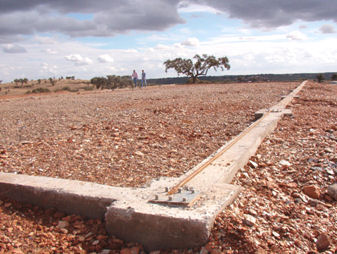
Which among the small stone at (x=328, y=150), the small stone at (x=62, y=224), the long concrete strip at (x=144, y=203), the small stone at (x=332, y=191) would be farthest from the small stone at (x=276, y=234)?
the small stone at (x=328, y=150)

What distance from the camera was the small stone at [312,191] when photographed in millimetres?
3434

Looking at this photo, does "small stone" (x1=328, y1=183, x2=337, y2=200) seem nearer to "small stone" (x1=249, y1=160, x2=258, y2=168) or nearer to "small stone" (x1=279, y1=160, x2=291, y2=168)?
"small stone" (x1=279, y1=160, x2=291, y2=168)

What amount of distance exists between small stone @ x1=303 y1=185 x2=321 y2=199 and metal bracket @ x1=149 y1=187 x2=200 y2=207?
4.43 ft

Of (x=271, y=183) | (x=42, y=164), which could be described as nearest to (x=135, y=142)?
(x=42, y=164)

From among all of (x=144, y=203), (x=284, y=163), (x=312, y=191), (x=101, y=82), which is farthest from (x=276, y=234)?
(x=101, y=82)

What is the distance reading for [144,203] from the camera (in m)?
2.72

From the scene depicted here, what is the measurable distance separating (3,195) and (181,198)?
1.82 metres

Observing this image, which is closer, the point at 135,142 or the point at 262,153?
the point at 262,153

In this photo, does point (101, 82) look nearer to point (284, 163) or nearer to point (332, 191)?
point (284, 163)

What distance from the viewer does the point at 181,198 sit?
8.94 ft

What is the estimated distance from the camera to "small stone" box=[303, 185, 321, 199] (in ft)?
11.3

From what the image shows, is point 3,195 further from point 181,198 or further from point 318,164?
point 318,164

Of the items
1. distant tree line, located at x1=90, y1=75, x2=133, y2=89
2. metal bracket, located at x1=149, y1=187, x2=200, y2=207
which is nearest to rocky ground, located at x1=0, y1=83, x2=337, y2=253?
metal bracket, located at x1=149, y1=187, x2=200, y2=207

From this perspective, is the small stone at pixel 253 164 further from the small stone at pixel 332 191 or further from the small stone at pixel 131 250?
the small stone at pixel 131 250
